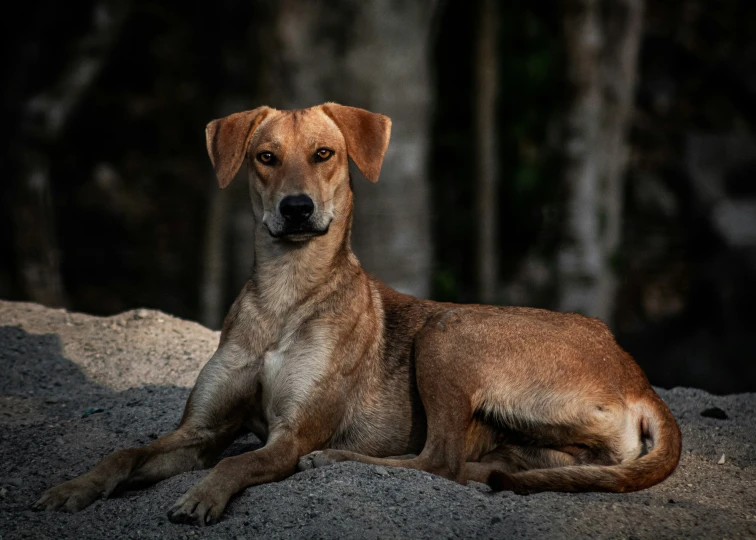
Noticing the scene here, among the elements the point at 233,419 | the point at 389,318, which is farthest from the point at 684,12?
the point at 233,419

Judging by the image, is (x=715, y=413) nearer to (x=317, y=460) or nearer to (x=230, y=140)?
(x=317, y=460)

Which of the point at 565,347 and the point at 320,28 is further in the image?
the point at 320,28

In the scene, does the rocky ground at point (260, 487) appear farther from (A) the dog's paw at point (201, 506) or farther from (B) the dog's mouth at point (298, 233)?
(B) the dog's mouth at point (298, 233)

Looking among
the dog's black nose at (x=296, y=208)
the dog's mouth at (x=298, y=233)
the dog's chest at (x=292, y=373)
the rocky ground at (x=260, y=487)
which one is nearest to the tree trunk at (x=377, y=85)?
the rocky ground at (x=260, y=487)

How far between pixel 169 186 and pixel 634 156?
8139 mm

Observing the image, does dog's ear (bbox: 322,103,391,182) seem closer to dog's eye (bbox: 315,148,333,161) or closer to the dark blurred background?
dog's eye (bbox: 315,148,333,161)

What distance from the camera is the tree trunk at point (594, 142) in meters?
12.3

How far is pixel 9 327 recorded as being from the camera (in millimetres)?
7492

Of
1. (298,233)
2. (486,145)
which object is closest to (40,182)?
(486,145)

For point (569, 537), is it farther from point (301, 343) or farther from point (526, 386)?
point (301, 343)

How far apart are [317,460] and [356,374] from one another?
0.66m

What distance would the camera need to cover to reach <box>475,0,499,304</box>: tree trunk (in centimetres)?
1307

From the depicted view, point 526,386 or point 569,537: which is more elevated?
point 526,386

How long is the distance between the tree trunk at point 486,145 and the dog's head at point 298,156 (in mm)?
7273
